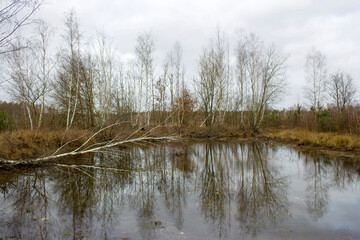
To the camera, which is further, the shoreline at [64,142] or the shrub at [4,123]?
the shrub at [4,123]

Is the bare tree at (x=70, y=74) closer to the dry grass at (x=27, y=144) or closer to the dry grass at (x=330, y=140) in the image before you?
the dry grass at (x=27, y=144)

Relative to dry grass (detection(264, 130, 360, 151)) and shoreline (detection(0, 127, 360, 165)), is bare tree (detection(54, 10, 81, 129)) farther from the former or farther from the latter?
dry grass (detection(264, 130, 360, 151))

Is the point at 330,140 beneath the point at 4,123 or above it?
beneath

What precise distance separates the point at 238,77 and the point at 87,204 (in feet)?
87.0

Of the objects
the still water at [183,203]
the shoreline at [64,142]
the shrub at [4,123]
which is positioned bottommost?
the still water at [183,203]

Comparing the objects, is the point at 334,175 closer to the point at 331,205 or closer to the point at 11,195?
the point at 331,205

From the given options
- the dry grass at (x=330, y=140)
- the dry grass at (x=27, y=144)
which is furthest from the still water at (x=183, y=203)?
the dry grass at (x=330, y=140)

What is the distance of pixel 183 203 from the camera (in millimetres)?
5820

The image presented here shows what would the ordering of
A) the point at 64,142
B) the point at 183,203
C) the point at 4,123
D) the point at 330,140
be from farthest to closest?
the point at 4,123 → the point at 330,140 → the point at 64,142 → the point at 183,203

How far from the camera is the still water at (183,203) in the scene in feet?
14.1

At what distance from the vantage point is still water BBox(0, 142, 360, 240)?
14.1ft

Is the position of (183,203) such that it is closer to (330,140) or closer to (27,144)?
(27,144)

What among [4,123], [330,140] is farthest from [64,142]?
[330,140]

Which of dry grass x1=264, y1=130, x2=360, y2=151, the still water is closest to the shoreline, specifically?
dry grass x1=264, y1=130, x2=360, y2=151
